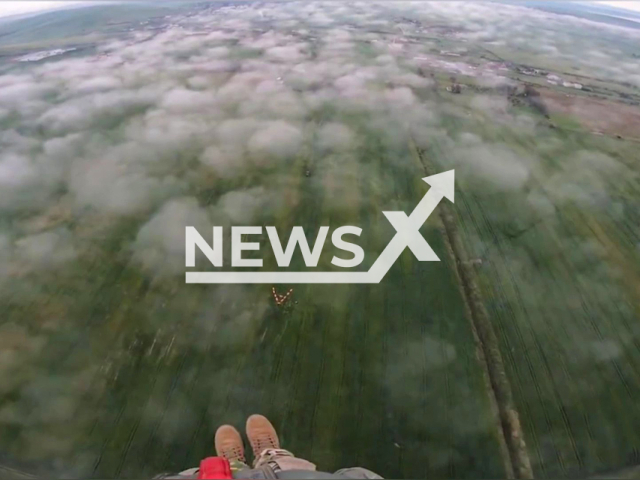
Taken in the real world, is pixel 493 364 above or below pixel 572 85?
above

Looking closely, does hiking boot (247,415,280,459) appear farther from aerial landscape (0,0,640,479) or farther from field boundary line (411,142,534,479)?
field boundary line (411,142,534,479)

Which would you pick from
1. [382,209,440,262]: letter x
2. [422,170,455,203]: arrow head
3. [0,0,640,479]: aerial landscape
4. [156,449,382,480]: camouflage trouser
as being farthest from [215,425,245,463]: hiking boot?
[422,170,455,203]: arrow head

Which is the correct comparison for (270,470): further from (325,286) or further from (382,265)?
(382,265)

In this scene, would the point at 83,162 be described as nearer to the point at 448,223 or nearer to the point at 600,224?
the point at 448,223

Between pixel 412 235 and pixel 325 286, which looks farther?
pixel 412 235

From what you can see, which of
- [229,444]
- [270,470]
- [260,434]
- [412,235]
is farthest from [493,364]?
[270,470]

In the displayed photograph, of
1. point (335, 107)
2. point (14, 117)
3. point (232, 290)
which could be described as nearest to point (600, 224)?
point (232, 290)

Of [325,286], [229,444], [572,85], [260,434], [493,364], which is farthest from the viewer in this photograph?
[572,85]
